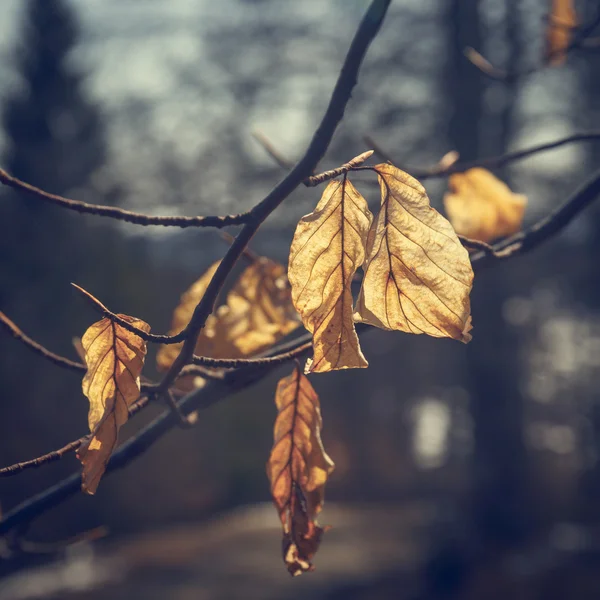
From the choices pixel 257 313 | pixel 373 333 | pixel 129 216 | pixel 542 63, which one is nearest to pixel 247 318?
pixel 257 313

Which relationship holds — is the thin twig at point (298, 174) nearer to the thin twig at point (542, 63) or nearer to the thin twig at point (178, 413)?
the thin twig at point (178, 413)

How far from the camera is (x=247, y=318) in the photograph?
84 cm

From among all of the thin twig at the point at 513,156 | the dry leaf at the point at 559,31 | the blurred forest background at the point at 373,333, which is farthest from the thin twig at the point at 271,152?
the blurred forest background at the point at 373,333

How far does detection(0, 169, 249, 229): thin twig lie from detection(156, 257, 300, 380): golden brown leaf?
21 cm

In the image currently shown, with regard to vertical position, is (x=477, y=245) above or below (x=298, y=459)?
above

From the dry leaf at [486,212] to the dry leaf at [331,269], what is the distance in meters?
0.39

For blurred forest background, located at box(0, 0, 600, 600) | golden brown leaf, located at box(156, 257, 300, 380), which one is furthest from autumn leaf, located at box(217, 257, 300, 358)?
blurred forest background, located at box(0, 0, 600, 600)

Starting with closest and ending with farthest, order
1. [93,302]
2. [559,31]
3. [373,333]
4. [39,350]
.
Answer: [93,302]
[39,350]
[559,31]
[373,333]

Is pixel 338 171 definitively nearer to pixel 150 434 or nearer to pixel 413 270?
pixel 413 270

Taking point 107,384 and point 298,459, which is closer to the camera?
point 107,384

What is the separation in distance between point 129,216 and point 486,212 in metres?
0.53

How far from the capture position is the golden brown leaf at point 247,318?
80 cm

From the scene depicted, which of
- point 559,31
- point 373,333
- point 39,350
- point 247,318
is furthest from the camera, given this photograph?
point 373,333

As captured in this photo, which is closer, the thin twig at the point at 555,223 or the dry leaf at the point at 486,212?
the thin twig at the point at 555,223
